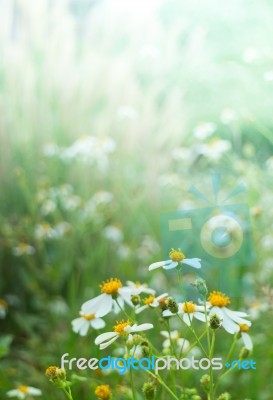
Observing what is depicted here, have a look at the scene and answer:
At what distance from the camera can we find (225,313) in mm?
697

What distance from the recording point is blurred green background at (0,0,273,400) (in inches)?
64.8

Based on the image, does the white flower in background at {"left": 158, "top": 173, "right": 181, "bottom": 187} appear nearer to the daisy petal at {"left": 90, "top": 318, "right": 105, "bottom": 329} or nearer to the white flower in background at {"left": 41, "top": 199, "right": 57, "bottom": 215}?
the white flower in background at {"left": 41, "top": 199, "right": 57, "bottom": 215}

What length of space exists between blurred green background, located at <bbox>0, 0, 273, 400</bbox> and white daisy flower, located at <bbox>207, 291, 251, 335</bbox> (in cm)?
53

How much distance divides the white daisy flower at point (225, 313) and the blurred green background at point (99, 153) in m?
0.53

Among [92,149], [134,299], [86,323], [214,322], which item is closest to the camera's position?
[214,322]

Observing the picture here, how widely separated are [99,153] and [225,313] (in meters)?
1.22

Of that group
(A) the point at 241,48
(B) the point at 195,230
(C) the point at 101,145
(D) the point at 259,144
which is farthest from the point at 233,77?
(B) the point at 195,230

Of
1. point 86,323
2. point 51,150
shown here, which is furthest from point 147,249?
point 86,323

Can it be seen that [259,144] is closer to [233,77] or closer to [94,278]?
[233,77]

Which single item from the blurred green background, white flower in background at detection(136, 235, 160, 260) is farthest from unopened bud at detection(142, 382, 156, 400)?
white flower in background at detection(136, 235, 160, 260)

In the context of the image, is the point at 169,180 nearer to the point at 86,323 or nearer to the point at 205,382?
the point at 86,323

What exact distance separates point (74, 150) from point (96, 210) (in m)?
0.26

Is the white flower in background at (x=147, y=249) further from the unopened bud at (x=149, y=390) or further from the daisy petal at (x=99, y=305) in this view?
the unopened bud at (x=149, y=390)

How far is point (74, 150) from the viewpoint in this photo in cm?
192
